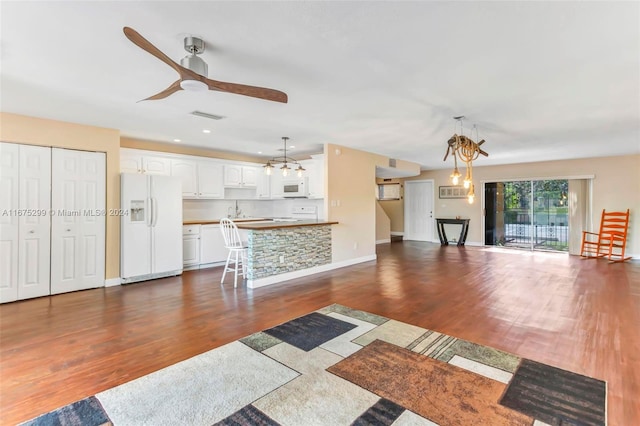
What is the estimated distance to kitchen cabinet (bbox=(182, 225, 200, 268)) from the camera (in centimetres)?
598

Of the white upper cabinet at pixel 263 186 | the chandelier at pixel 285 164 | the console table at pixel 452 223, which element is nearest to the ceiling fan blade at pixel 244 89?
the chandelier at pixel 285 164

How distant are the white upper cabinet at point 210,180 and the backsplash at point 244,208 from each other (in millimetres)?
364

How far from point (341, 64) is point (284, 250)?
332cm

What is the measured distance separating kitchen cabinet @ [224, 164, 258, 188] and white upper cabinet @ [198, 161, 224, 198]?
0.53 feet

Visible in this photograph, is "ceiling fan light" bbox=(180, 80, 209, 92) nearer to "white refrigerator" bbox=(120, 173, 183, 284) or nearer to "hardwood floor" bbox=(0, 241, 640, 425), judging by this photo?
"hardwood floor" bbox=(0, 241, 640, 425)

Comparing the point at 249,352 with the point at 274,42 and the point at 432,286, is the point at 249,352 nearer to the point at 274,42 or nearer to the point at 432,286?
the point at 274,42

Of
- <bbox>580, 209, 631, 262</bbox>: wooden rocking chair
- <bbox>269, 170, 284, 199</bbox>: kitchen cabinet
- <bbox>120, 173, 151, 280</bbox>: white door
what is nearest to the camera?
<bbox>120, 173, 151, 280</bbox>: white door

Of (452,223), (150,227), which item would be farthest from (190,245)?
(452,223)

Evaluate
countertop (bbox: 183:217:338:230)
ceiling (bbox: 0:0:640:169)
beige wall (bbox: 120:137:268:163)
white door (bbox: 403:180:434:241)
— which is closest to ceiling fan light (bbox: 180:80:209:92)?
ceiling (bbox: 0:0:640:169)

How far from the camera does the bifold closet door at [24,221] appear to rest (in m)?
4.01

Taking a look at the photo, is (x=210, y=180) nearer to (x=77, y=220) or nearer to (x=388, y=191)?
(x=77, y=220)

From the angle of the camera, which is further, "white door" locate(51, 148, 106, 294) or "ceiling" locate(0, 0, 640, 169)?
"white door" locate(51, 148, 106, 294)

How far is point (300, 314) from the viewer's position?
3.59 m

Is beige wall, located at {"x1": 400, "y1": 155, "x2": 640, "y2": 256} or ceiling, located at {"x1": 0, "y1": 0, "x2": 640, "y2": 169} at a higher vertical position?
ceiling, located at {"x1": 0, "y1": 0, "x2": 640, "y2": 169}
